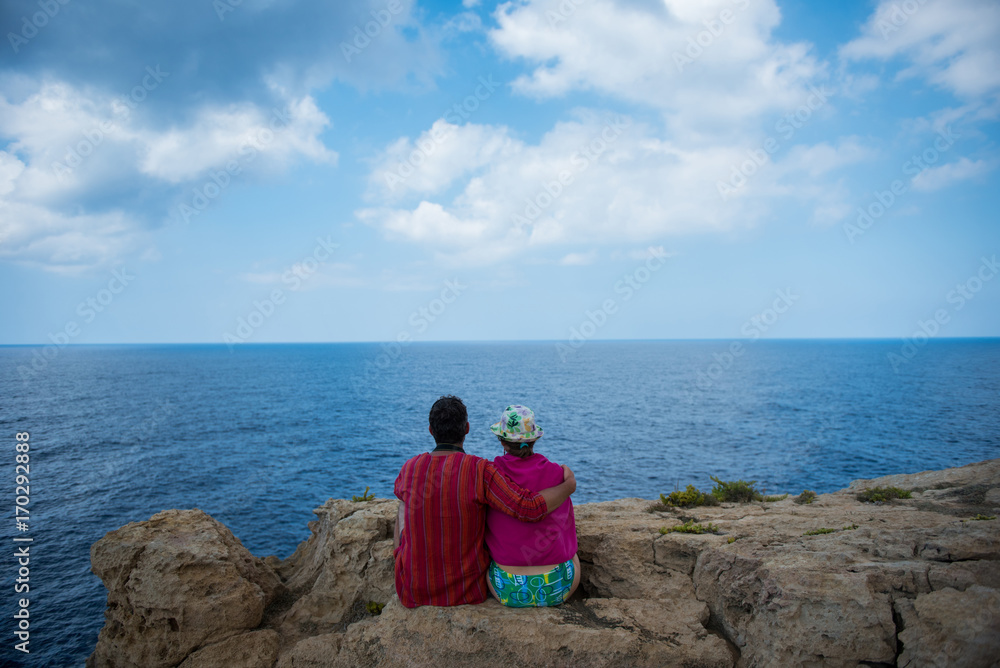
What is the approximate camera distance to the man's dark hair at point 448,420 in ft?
20.9

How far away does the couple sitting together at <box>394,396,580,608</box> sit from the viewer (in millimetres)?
6289

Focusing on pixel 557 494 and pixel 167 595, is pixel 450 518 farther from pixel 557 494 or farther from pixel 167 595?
pixel 167 595

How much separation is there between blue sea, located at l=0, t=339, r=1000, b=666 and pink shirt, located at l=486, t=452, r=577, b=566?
19272 millimetres

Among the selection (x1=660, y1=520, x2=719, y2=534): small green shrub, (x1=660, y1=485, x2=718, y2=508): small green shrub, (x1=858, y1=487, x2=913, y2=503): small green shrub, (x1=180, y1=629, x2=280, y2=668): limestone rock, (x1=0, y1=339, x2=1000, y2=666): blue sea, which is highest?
(x1=660, y1=520, x2=719, y2=534): small green shrub

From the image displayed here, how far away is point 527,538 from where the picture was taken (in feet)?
20.7

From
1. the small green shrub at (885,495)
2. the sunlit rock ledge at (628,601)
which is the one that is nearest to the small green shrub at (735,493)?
the small green shrub at (885,495)

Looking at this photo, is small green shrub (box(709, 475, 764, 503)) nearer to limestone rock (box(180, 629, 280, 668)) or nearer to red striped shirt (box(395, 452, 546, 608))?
red striped shirt (box(395, 452, 546, 608))

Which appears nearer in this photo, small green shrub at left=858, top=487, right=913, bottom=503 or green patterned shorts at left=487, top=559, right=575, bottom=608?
green patterned shorts at left=487, top=559, right=575, bottom=608

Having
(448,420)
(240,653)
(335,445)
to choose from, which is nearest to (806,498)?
(448,420)

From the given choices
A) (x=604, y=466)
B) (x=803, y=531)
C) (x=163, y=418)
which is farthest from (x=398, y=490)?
(x=163, y=418)

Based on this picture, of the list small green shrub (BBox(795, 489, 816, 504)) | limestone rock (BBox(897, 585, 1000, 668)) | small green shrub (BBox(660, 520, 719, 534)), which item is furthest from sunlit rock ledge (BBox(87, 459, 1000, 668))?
small green shrub (BBox(795, 489, 816, 504))

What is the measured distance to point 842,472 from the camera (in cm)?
3712

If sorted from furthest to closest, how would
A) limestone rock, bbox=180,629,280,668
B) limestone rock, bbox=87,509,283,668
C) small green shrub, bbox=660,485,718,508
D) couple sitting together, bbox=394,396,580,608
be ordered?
small green shrub, bbox=660,485,718,508 < limestone rock, bbox=87,509,283,668 < limestone rock, bbox=180,629,280,668 < couple sitting together, bbox=394,396,580,608

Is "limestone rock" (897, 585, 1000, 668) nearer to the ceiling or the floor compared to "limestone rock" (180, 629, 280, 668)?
nearer to the ceiling
